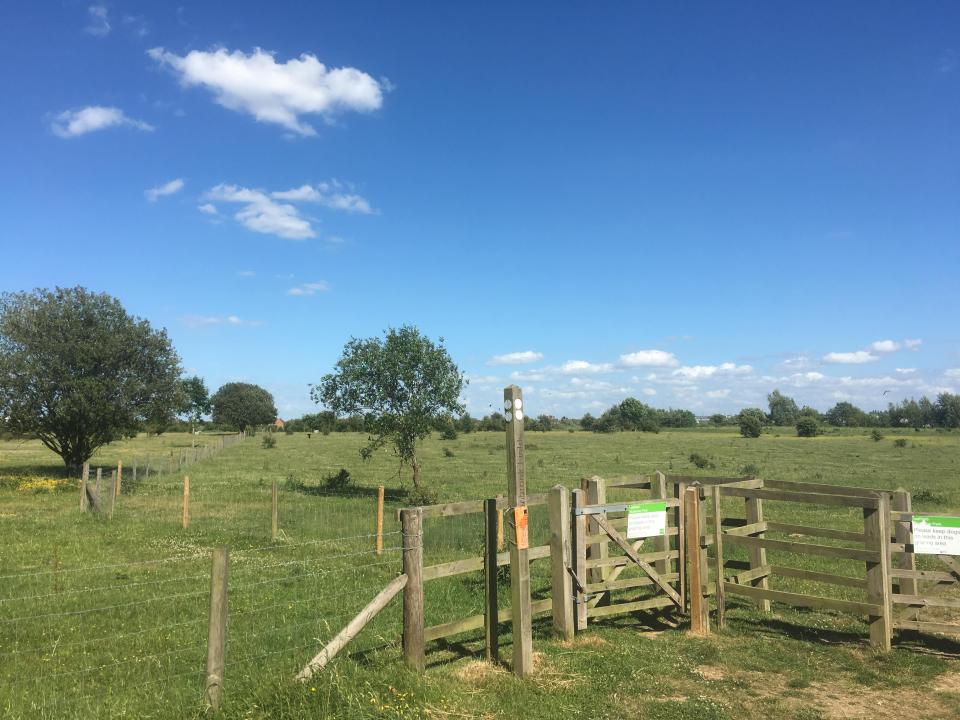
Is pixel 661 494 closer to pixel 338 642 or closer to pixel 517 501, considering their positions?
pixel 517 501

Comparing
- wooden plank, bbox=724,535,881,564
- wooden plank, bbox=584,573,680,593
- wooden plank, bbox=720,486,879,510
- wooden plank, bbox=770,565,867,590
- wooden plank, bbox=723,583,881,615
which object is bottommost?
wooden plank, bbox=723,583,881,615

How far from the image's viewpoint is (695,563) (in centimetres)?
928

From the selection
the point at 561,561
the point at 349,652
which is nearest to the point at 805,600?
the point at 561,561

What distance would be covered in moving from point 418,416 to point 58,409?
62.0 feet

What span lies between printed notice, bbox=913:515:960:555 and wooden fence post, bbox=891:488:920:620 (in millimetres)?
358

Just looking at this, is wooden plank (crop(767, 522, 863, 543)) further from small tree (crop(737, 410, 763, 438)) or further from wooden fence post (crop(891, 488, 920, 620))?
small tree (crop(737, 410, 763, 438))

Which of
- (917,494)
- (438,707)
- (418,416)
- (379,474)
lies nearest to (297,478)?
(379,474)

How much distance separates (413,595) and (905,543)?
22.3 feet

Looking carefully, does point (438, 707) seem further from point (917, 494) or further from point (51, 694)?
point (917, 494)

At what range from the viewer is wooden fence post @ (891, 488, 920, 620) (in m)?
9.11

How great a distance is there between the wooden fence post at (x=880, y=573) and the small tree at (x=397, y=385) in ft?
65.0

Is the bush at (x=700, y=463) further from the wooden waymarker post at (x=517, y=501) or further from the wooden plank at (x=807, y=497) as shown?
the wooden waymarker post at (x=517, y=501)

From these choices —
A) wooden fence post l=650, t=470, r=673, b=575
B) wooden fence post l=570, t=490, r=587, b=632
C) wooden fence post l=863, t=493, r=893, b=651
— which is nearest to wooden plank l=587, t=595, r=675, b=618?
wooden fence post l=570, t=490, r=587, b=632

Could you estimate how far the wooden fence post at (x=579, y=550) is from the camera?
29.1 ft
